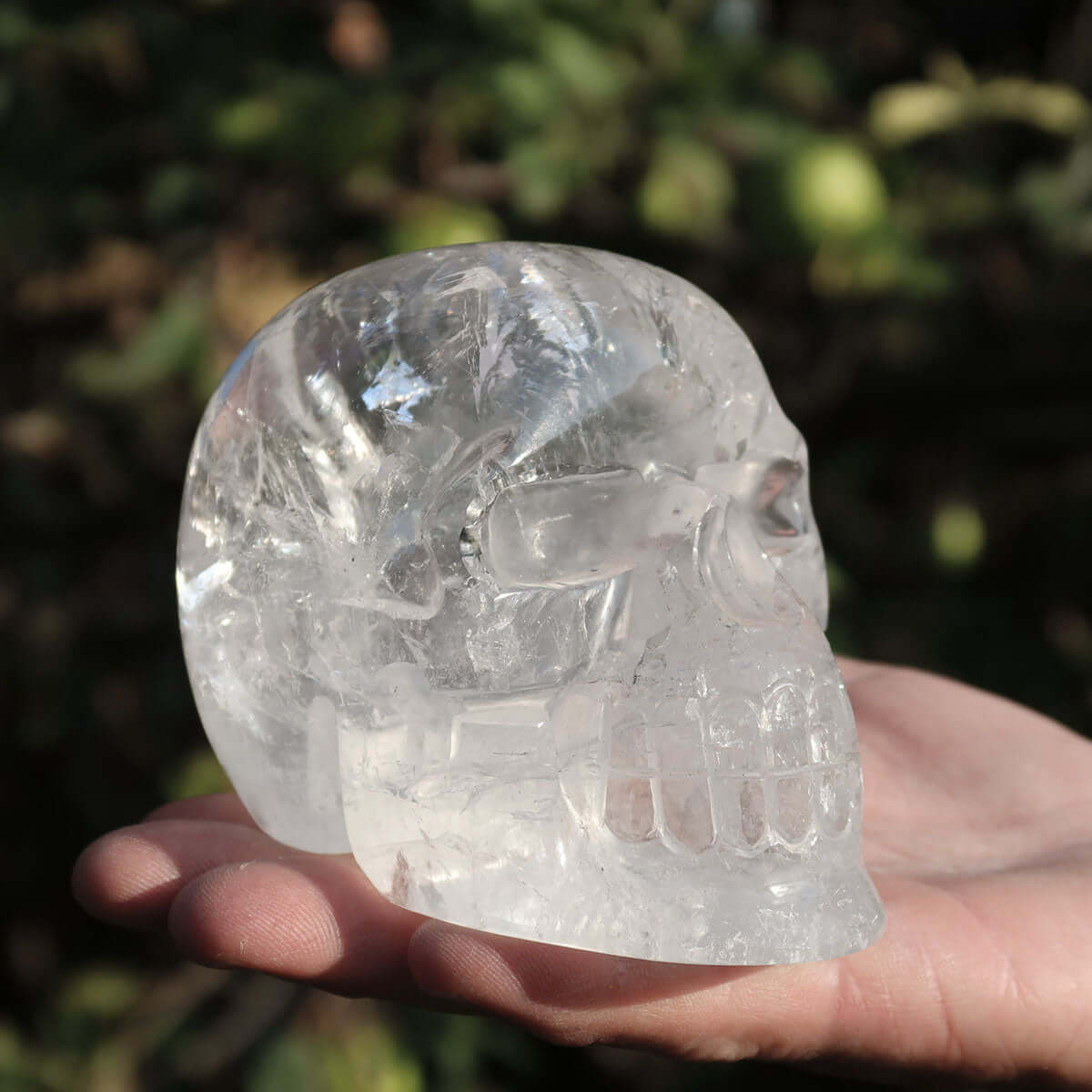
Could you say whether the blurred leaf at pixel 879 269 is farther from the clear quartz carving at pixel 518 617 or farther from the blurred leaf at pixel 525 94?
the clear quartz carving at pixel 518 617

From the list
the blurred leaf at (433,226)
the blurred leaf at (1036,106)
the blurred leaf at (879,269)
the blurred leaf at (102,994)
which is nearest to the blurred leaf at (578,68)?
the blurred leaf at (433,226)

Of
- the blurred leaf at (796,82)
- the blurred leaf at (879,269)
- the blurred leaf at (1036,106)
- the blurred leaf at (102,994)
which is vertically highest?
the blurred leaf at (796,82)

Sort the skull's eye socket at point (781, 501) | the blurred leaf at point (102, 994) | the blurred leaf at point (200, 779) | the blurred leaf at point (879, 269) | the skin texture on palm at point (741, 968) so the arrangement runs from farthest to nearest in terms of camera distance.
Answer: the blurred leaf at point (102, 994) < the blurred leaf at point (879, 269) < the blurred leaf at point (200, 779) < the skull's eye socket at point (781, 501) < the skin texture on palm at point (741, 968)

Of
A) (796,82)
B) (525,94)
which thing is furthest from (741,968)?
(796,82)

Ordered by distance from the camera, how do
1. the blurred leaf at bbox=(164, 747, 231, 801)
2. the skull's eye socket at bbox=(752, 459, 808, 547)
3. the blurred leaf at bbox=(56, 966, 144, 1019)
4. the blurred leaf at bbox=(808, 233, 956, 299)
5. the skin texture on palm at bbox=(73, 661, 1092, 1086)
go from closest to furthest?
the skin texture on palm at bbox=(73, 661, 1092, 1086) < the skull's eye socket at bbox=(752, 459, 808, 547) < the blurred leaf at bbox=(164, 747, 231, 801) < the blurred leaf at bbox=(808, 233, 956, 299) < the blurred leaf at bbox=(56, 966, 144, 1019)

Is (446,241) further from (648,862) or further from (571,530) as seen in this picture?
(648,862)

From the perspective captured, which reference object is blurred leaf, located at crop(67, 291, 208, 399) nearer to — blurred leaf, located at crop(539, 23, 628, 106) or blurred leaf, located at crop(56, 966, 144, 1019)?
blurred leaf, located at crop(539, 23, 628, 106)

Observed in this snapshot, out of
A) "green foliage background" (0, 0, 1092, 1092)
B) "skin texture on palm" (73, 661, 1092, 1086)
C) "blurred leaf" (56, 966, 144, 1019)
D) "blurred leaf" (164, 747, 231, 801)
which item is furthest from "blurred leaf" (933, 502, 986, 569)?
"blurred leaf" (56, 966, 144, 1019)
